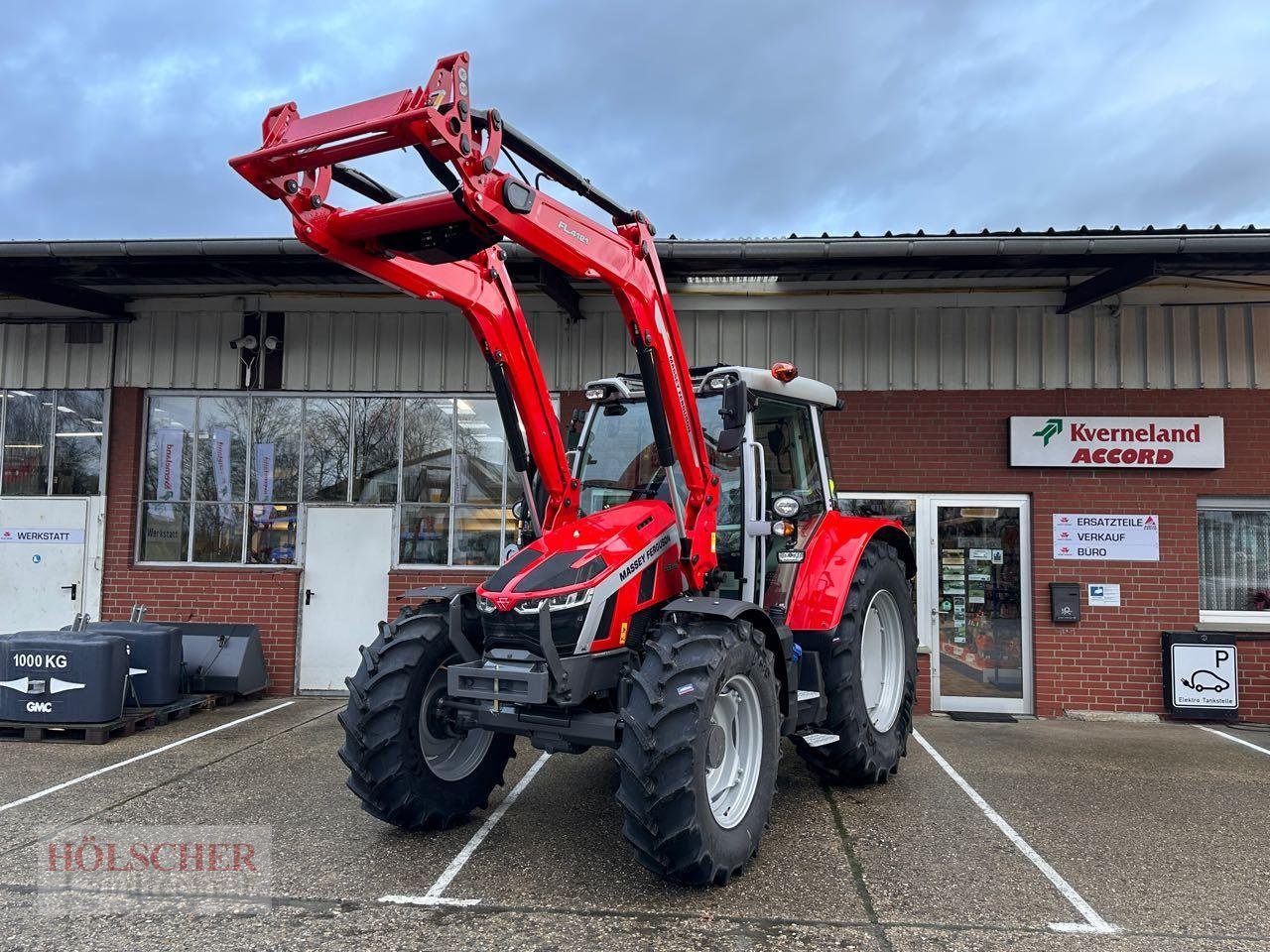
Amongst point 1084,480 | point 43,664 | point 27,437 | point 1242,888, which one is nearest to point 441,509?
point 43,664

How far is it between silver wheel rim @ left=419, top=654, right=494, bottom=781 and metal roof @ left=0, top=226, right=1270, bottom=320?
4.11m

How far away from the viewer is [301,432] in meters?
9.25

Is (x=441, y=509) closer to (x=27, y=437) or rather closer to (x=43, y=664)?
(x=43, y=664)

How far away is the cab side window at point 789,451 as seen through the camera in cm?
509

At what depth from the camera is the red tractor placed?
3.45 metres

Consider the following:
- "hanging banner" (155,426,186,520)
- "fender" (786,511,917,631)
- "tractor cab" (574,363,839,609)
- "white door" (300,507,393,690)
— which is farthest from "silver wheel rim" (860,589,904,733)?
"hanging banner" (155,426,186,520)

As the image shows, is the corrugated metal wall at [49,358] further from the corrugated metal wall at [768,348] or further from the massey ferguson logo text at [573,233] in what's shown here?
the massey ferguson logo text at [573,233]

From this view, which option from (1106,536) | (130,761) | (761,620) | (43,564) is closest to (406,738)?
(761,620)

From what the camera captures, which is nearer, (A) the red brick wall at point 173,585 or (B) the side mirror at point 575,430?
(B) the side mirror at point 575,430

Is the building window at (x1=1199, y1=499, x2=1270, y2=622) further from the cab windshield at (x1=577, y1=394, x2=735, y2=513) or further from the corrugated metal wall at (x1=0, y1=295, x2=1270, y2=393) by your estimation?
the cab windshield at (x1=577, y1=394, x2=735, y2=513)

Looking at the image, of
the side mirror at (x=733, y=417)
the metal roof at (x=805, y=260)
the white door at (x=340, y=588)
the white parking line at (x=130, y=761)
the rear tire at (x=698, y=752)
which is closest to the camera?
the rear tire at (x=698, y=752)

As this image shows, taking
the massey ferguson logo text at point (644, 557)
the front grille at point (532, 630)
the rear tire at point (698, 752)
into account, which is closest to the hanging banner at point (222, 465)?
the front grille at point (532, 630)

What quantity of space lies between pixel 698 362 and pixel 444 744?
536 centimetres

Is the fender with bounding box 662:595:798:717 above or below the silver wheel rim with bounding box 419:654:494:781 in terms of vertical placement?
above
